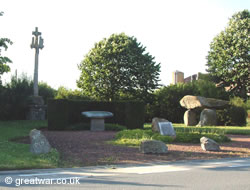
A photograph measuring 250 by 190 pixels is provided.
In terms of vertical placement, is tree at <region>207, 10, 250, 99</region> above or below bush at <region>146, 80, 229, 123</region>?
above

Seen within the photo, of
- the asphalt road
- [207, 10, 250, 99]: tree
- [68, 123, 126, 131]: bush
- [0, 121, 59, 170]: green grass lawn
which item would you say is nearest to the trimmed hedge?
[68, 123, 126, 131]: bush

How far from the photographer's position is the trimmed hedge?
18062 mm

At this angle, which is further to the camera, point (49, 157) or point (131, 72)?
point (131, 72)

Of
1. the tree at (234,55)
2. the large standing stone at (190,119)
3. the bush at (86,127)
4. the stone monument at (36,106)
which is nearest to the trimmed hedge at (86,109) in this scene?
the bush at (86,127)

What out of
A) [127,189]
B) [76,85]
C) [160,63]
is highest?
[160,63]

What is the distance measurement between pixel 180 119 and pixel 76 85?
1089cm

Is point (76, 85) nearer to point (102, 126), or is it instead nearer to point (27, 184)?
point (102, 126)

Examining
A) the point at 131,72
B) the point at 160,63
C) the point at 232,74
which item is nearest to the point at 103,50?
the point at 131,72

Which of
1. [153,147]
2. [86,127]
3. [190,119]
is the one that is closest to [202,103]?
[190,119]

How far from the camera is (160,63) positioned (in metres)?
28.6

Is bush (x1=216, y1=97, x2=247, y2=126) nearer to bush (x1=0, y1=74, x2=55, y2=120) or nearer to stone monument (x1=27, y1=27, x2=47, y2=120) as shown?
stone monument (x1=27, y1=27, x2=47, y2=120)

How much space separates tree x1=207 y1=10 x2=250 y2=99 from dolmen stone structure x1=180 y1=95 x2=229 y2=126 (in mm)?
9220

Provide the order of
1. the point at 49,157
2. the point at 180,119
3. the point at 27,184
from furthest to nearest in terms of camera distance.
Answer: the point at 180,119, the point at 49,157, the point at 27,184

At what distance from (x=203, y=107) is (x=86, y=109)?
9469mm
